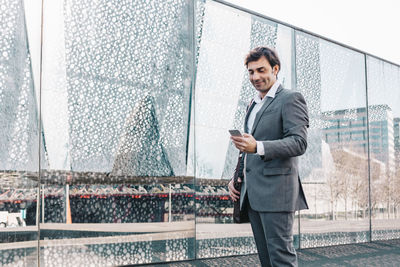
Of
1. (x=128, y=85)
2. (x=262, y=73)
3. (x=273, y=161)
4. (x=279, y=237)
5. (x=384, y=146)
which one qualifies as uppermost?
(x=128, y=85)

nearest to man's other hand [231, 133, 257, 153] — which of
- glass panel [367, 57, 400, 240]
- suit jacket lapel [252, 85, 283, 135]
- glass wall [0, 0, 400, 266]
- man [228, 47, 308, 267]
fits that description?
man [228, 47, 308, 267]

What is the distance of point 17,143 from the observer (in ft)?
10.4

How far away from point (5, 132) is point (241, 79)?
2.45m

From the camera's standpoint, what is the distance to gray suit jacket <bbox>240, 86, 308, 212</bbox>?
6.00ft

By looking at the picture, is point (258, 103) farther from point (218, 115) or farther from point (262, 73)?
point (218, 115)

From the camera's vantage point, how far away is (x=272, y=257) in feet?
6.05

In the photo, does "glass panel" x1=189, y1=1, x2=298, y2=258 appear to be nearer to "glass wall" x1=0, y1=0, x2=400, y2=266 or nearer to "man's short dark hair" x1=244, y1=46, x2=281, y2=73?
"glass wall" x1=0, y1=0, x2=400, y2=266

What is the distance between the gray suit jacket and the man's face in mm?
73

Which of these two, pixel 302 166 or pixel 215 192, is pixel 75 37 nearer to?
pixel 215 192

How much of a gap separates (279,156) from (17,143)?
7.00ft

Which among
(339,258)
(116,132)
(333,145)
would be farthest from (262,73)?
A: (333,145)

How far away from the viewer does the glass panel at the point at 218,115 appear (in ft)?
13.8

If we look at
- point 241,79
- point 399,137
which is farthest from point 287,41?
point 399,137

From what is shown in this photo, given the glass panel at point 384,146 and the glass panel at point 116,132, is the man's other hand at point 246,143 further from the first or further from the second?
the glass panel at point 384,146
